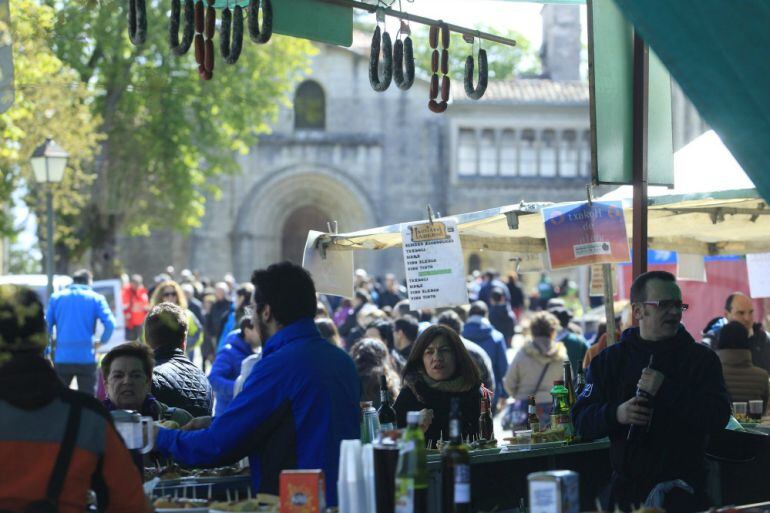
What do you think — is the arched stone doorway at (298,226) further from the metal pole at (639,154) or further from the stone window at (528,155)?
the metal pole at (639,154)

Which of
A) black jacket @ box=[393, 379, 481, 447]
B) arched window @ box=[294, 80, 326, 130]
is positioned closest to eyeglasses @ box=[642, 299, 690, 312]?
black jacket @ box=[393, 379, 481, 447]

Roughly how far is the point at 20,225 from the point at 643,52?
20725 mm

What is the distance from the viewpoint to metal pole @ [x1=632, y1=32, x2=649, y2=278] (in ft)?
22.1

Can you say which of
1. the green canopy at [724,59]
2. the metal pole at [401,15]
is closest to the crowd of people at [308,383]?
the green canopy at [724,59]

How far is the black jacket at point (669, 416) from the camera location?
528 cm

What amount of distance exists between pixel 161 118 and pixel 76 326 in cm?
1596

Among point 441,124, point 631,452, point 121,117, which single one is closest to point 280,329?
point 631,452

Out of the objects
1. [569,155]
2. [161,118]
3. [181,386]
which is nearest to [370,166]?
[569,155]

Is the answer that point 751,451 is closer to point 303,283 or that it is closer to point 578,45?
point 303,283

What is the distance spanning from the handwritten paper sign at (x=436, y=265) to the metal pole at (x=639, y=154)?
75.0 inches

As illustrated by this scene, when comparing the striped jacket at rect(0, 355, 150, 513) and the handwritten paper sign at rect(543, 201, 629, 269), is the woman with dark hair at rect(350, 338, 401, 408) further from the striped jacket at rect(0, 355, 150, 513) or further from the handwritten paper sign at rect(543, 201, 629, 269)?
the striped jacket at rect(0, 355, 150, 513)

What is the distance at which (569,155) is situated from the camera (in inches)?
1692

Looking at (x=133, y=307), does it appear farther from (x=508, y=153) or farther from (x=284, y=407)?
(x=508, y=153)

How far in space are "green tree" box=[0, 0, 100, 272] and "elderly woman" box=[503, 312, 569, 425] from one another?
5.19m
